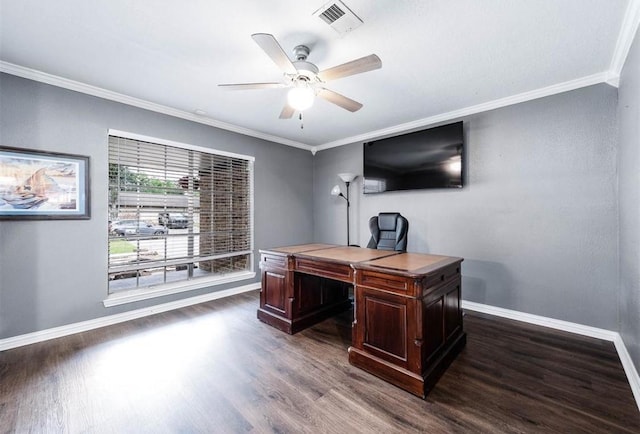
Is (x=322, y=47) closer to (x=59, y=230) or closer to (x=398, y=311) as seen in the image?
(x=398, y=311)

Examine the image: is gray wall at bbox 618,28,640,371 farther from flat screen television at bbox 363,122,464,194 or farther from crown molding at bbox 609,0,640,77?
flat screen television at bbox 363,122,464,194

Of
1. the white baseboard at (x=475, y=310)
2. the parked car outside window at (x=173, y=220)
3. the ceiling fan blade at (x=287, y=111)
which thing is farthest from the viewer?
the parked car outside window at (x=173, y=220)

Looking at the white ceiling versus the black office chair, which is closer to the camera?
the white ceiling

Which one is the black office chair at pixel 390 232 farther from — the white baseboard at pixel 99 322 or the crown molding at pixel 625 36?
the white baseboard at pixel 99 322

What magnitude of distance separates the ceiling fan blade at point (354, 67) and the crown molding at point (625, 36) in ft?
5.35

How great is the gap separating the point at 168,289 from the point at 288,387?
2301mm

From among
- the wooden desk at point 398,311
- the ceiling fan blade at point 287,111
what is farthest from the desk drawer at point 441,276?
the ceiling fan blade at point 287,111

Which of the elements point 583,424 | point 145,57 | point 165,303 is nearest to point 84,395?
point 165,303

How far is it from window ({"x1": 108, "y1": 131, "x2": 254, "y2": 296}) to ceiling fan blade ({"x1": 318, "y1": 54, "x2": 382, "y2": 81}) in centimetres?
244

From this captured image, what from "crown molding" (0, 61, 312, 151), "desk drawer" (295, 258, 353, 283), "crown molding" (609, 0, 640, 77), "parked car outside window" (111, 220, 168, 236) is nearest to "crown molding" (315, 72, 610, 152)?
"crown molding" (609, 0, 640, 77)

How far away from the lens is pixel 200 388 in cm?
186

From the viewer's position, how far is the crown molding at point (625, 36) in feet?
5.72

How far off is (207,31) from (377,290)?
2298 millimetres

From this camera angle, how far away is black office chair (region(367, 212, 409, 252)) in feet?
10.1
